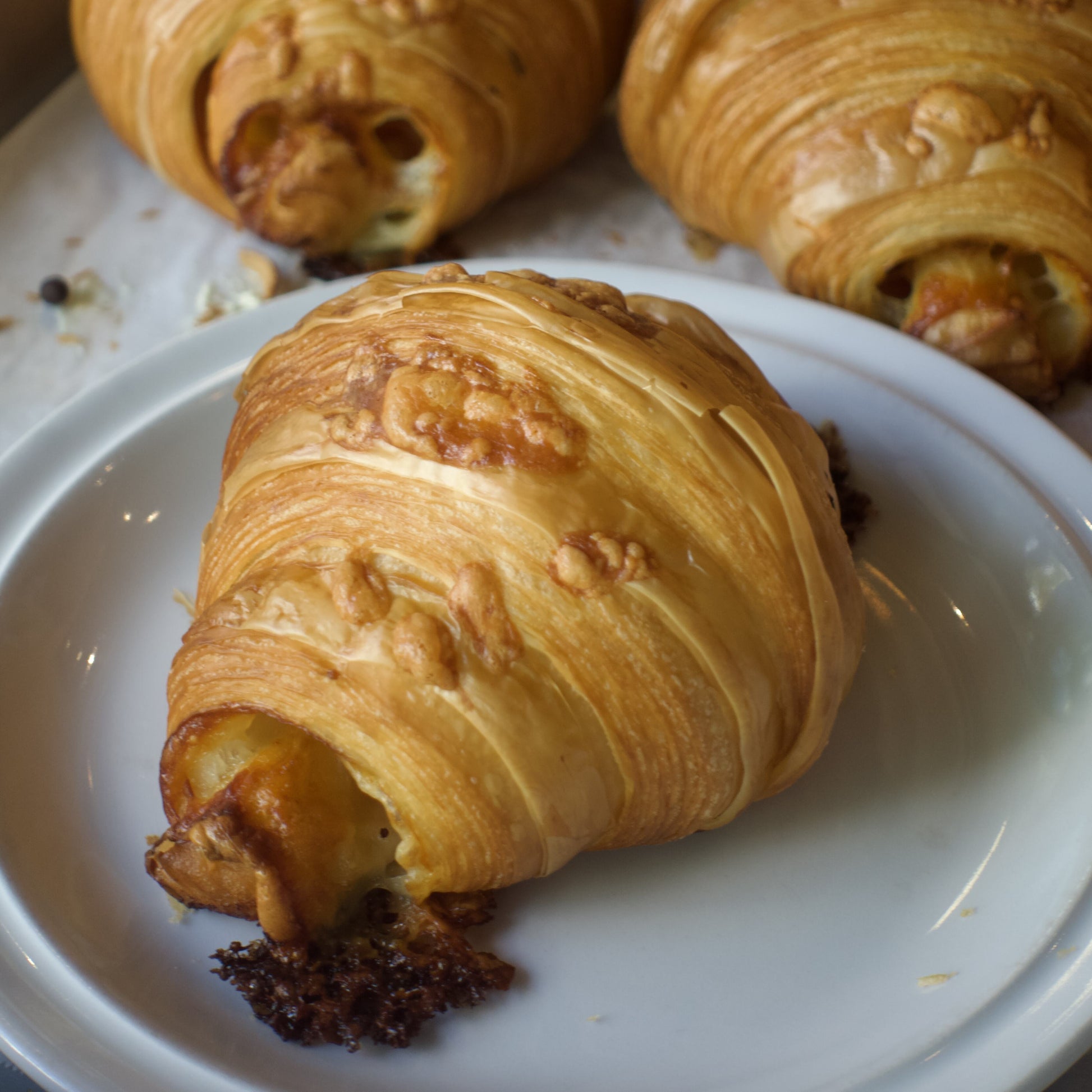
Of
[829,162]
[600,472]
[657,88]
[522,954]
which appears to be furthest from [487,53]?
[522,954]

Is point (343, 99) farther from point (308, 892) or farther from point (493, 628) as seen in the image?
point (308, 892)

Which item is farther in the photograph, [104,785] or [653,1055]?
[104,785]

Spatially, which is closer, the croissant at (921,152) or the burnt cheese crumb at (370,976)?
the burnt cheese crumb at (370,976)

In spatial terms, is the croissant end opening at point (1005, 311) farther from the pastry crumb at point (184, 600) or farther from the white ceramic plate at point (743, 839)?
the pastry crumb at point (184, 600)

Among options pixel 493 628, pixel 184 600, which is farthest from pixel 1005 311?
pixel 184 600

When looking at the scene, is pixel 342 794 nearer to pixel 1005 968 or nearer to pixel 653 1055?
pixel 653 1055

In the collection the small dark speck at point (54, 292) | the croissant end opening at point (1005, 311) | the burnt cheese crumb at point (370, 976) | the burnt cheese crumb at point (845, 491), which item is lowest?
the small dark speck at point (54, 292)

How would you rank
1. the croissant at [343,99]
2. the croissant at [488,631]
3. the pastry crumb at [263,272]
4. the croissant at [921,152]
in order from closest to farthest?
the croissant at [488,631]
the croissant at [921,152]
the croissant at [343,99]
the pastry crumb at [263,272]

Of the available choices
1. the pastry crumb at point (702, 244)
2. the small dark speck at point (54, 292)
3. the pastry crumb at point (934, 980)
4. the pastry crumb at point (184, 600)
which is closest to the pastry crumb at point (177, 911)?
the pastry crumb at point (184, 600)
